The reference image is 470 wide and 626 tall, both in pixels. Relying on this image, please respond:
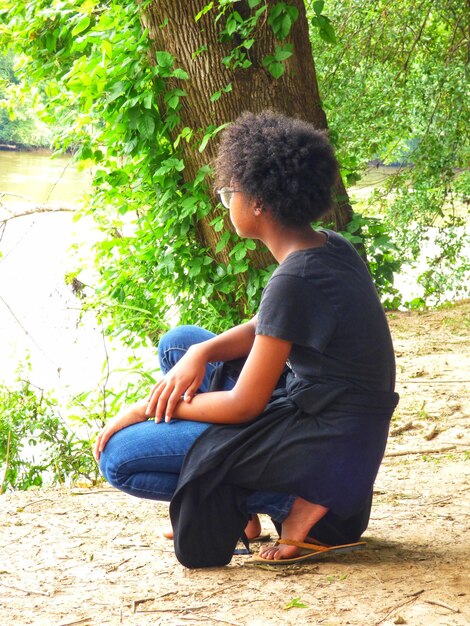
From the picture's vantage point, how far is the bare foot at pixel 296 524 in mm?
2287

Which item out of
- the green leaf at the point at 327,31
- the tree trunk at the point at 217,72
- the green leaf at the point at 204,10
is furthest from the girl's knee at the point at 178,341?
the green leaf at the point at 327,31

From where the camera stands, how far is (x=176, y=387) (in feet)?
7.52

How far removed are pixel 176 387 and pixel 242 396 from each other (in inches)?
8.7

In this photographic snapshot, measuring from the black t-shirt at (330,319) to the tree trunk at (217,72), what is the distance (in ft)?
7.82

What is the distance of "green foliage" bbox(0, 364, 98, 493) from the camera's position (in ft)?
15.5

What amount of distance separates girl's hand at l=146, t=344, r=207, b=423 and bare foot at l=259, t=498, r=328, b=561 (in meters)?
0.42

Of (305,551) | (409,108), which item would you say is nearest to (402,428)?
(305,551)

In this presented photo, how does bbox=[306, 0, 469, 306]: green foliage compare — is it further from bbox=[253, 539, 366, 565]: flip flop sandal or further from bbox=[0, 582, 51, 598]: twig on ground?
bbox=[0, 582, 51, 598]: twig on ground

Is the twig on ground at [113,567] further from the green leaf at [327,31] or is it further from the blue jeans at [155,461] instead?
the green leaf at [327,31]

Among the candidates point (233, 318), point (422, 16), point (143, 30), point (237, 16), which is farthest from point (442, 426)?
point (422, 16)

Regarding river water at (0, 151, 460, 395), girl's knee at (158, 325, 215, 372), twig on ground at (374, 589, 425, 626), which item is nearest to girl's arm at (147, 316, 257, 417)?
girl's knee at (158, 325, 215, 372)

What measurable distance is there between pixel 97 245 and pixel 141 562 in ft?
11.3

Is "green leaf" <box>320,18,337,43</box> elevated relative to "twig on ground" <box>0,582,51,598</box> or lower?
elevated

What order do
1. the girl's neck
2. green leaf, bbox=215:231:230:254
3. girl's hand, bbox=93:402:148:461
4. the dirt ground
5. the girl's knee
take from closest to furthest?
1. the dirt ground
2. the girl's neck
3. girl's hand, bbox=93:402:148:461
4. the girl's knee
5. green leaf, bbox=215:231:230:254
